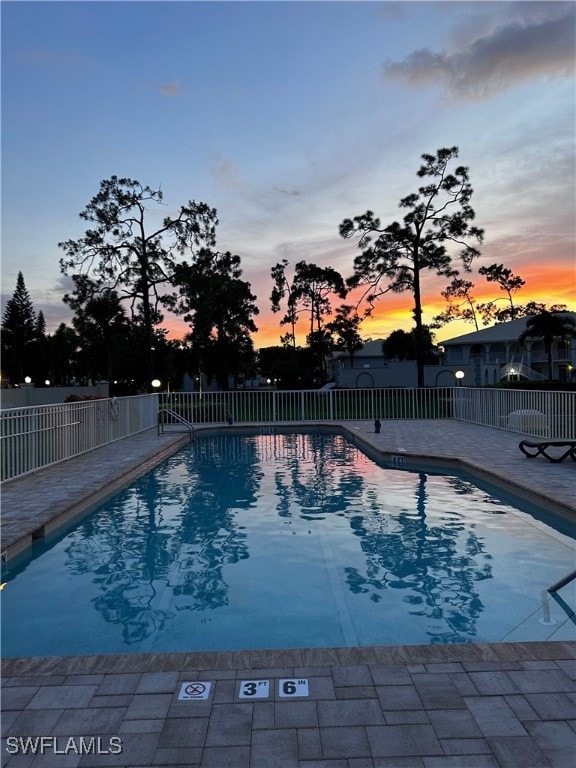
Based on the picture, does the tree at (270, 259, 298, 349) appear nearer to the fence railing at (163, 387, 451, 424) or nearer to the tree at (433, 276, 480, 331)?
the tree at (433, 276, 480, 331)

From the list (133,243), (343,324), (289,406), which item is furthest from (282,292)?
(289,406)

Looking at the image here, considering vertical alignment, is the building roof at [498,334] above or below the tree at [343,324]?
below

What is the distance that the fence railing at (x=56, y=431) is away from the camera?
8289 millimetres

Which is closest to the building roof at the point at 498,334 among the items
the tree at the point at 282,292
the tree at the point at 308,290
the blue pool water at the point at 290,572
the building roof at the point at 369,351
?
the tree at the point at 308,290

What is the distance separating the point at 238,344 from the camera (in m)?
40.2

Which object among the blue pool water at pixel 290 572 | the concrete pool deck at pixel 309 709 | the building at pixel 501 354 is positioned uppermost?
the building at pixel 501 354

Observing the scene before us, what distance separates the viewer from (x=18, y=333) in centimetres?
6341

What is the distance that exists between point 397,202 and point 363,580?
25549 mm

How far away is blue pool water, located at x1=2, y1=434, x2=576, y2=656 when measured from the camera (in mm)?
3977

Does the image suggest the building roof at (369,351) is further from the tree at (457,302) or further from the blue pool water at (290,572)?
the blue pool water at (290,572)

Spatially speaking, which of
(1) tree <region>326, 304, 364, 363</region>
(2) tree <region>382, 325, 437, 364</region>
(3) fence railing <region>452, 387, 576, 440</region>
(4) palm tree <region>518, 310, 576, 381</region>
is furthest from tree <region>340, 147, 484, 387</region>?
(2) tree <region>382, 325, 437, 364</region>

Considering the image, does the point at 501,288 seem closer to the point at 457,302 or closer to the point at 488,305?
the point at 488,305

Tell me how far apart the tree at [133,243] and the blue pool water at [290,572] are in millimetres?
17631

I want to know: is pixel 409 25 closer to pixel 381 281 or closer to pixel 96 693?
pixel 96 693
